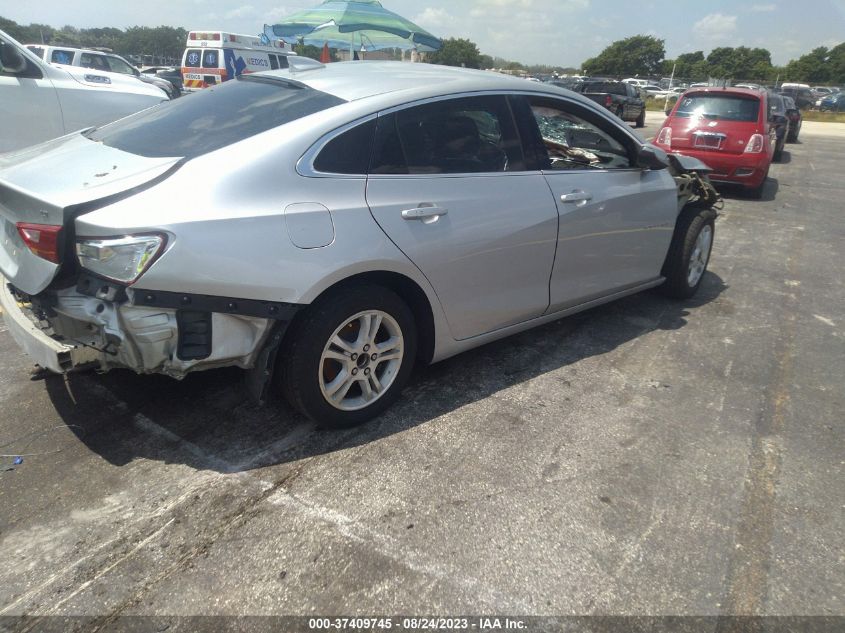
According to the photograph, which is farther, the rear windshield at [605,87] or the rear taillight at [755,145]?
the rear windshield at [605,87]

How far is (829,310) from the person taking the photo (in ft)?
16.6

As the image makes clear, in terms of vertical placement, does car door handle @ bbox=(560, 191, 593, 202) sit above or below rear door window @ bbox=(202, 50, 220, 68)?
below

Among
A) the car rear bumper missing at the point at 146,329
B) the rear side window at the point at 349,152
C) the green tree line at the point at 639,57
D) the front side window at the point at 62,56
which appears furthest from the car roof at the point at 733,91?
the green tree line at the point at 639,57

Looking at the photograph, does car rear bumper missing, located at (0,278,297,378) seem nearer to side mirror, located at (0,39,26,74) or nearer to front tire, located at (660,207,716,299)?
front tire, located at (660,207,716,299)

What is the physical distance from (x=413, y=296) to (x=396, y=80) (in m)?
1.15

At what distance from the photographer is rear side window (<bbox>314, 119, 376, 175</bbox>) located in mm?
2721

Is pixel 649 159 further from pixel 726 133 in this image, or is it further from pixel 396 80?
pixel 726 133

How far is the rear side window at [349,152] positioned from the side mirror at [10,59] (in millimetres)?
5118

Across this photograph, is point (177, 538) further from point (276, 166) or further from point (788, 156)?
point (788, 156)

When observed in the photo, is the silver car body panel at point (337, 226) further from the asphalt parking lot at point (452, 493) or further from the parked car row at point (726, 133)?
the parked car row at point (726, 133)

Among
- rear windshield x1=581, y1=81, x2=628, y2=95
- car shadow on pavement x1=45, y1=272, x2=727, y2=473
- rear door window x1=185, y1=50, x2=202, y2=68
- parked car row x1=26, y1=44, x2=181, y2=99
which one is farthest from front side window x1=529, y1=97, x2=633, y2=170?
rear door window x1=185, y1=50, x2=202, y2=68

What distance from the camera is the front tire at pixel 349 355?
2.70m

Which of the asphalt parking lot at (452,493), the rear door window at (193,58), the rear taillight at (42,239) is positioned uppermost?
the rear door window at (193,58)

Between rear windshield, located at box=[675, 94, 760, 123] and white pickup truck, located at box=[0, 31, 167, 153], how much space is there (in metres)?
8.57
